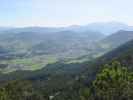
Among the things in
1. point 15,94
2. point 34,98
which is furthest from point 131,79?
point 34,98

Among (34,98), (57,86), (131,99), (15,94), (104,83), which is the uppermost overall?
(104,83)

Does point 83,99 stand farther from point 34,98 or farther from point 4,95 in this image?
point 34,98

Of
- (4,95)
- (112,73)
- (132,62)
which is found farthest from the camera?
(132,62)

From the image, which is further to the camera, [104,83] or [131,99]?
[131,99]

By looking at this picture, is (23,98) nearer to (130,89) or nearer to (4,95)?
(4,95)

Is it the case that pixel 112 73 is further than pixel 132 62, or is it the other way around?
pixel 132 62

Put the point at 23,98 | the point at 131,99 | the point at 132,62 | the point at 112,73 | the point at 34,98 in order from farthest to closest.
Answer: the point at 132,62
the point at 34,98
the point at 23,98
the point at 131,99
the point at 112,73

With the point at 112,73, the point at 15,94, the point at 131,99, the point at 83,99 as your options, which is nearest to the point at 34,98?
the point at 15,94

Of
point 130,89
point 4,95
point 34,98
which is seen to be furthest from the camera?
point 34,98

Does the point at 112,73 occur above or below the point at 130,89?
above
